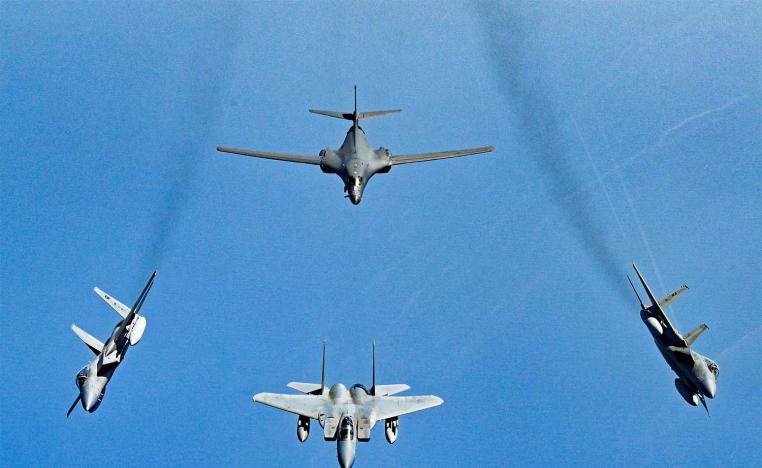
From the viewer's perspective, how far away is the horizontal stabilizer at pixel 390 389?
49.3m

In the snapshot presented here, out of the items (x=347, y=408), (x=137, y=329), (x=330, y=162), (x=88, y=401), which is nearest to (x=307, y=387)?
(x=347, y=408)

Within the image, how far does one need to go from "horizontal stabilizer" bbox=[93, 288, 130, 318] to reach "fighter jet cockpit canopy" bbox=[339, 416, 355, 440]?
53.1ft

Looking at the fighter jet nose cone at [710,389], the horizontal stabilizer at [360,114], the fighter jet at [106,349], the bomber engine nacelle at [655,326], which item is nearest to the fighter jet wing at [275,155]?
the horizontal stabilizer at [360,114]

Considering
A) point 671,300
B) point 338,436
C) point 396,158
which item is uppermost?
point 396,158

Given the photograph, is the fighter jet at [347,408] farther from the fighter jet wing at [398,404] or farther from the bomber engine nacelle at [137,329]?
the bomber engine nacelle at [137,329]

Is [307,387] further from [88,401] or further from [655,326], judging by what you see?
[655,326]

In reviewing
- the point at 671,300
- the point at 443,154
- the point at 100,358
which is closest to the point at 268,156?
the point at 443,154

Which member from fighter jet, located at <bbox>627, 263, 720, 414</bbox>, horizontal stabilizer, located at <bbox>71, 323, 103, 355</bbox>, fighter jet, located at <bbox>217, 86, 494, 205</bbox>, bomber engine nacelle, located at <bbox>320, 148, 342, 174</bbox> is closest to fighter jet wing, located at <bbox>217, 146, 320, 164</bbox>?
fighter jet, located at <bbox>217, 86, 494, 205</bbox>

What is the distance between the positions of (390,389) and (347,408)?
5215mm

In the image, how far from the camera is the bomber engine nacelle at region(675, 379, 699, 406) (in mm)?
44188

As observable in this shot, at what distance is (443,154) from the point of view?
170 ft

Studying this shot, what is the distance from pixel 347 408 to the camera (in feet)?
149

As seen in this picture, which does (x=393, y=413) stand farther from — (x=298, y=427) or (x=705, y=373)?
(x=705, y=373)

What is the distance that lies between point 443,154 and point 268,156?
1256 centimetres
